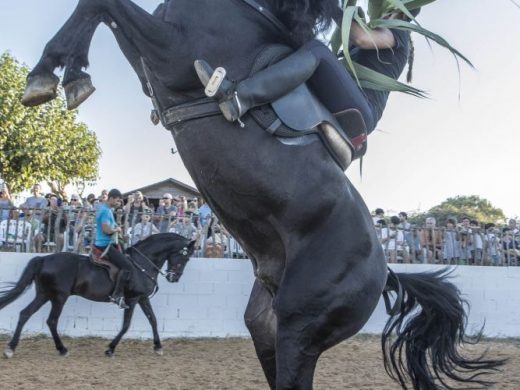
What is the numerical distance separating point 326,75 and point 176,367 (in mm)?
6763

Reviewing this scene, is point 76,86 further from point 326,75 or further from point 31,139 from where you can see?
point 31,139

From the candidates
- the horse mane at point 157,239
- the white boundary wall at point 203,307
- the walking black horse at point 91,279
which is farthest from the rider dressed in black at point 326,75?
the white boundary wall at point 203,307

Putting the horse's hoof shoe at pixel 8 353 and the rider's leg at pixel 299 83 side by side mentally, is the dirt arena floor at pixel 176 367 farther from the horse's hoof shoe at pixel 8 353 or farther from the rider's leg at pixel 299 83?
the rider's leg at pixel 299 83

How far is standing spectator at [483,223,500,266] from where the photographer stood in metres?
13.3

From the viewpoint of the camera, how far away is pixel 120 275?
413 inches

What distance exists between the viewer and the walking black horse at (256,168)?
9.33 ft

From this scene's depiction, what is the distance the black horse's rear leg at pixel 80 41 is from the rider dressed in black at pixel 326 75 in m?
0.31

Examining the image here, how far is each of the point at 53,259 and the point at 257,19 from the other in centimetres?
797

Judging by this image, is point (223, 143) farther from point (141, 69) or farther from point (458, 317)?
point (458, 317)

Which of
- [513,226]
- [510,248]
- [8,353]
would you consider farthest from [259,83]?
[513,226]

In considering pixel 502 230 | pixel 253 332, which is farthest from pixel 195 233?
pixel 253 332

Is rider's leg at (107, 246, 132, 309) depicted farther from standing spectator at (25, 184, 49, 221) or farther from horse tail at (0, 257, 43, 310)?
standing spectator at (25, 184, 49, 221)

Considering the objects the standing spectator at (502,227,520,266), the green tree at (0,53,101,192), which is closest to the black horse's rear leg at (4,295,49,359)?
the standing spectator at (502,227,520,266)

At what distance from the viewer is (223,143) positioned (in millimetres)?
2875
